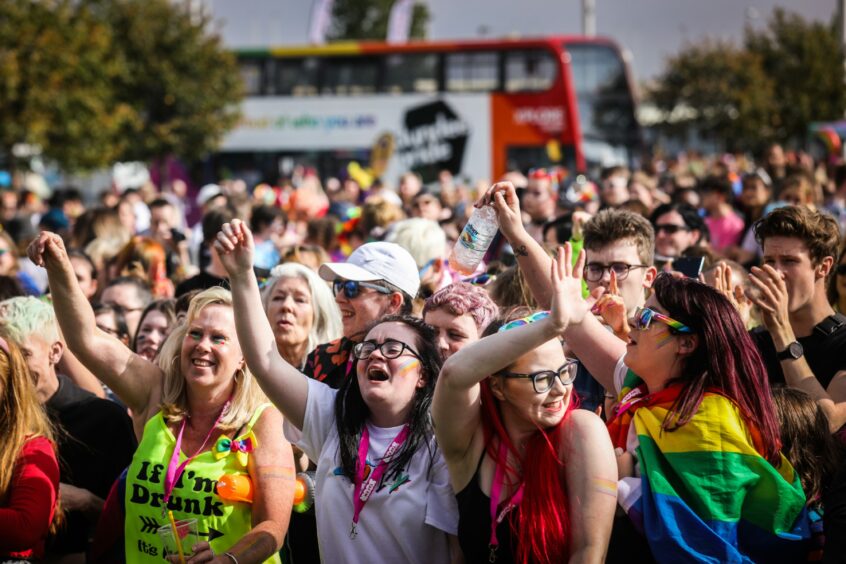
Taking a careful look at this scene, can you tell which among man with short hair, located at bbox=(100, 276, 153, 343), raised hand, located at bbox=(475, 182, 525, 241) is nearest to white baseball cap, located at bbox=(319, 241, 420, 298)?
raised hand, located at bbox=(475, 182, 525, 241)

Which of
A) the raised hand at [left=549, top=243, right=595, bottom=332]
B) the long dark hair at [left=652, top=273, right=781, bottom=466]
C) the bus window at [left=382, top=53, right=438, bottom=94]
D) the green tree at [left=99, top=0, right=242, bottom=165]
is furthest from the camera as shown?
the green tree at [left=99, top=0, right=242, bottom=165]

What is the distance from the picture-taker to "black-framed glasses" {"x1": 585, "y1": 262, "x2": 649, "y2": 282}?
4727 mm

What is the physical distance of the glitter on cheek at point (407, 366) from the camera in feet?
11.7

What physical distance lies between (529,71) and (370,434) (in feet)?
78.2

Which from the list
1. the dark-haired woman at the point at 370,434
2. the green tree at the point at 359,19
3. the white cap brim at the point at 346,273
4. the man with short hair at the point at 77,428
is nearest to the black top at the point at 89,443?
the man with short hair at the point at 77,428

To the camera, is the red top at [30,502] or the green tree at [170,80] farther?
the green tree at [170,80]

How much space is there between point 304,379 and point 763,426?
1.52 metres

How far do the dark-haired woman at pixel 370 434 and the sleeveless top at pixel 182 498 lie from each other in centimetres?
36

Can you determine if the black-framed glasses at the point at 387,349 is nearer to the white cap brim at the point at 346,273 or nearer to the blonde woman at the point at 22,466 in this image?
the white cap brim at the point at 346,273

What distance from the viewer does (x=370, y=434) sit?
362 centimetres

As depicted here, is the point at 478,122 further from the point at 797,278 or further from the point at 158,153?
the point at 797,278

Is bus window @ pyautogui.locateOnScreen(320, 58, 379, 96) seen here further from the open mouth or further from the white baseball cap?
the open mouth

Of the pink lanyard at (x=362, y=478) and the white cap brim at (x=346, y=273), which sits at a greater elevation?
the white cap brim at (x=346, y=273)

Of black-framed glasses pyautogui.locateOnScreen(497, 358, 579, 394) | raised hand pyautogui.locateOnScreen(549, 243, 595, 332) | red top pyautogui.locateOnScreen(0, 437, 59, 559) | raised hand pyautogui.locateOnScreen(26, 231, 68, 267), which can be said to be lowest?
red top pyautogui.locateOnScreen(0, 437, 59, 559)
